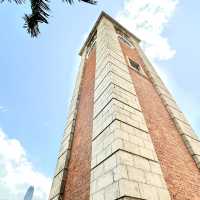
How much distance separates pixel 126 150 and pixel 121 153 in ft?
0.54

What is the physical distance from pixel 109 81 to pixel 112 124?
1739 millimetres

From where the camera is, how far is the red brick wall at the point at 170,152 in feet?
12.2

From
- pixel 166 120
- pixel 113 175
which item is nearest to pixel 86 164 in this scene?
pixel 113 175

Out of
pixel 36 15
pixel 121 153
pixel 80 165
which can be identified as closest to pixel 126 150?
pixel 121 153

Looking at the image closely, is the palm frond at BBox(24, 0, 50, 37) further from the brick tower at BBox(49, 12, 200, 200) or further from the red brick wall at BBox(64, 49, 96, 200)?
the red brick wall at BBox(64, 49, 96, 200)

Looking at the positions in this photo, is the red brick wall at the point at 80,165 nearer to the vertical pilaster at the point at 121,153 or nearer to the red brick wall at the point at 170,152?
the vertical pilaster at the point at 121,153

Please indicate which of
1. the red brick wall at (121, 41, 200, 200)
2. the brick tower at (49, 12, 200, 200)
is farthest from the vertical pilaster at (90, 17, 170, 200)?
the red brick wall at (121, 41, 200, 200)

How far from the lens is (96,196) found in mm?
3111

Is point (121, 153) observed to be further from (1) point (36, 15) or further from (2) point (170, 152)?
(1) point (36, 15)

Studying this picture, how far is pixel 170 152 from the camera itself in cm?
455

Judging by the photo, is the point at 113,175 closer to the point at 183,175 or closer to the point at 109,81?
the point at 183,175

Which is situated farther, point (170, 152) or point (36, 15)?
point (170, 152)

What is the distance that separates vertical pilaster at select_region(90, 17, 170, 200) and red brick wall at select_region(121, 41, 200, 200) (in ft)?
1.46

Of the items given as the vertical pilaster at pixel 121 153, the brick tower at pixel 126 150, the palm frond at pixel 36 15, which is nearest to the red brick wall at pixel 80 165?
the brick tower at pixel 126 150
